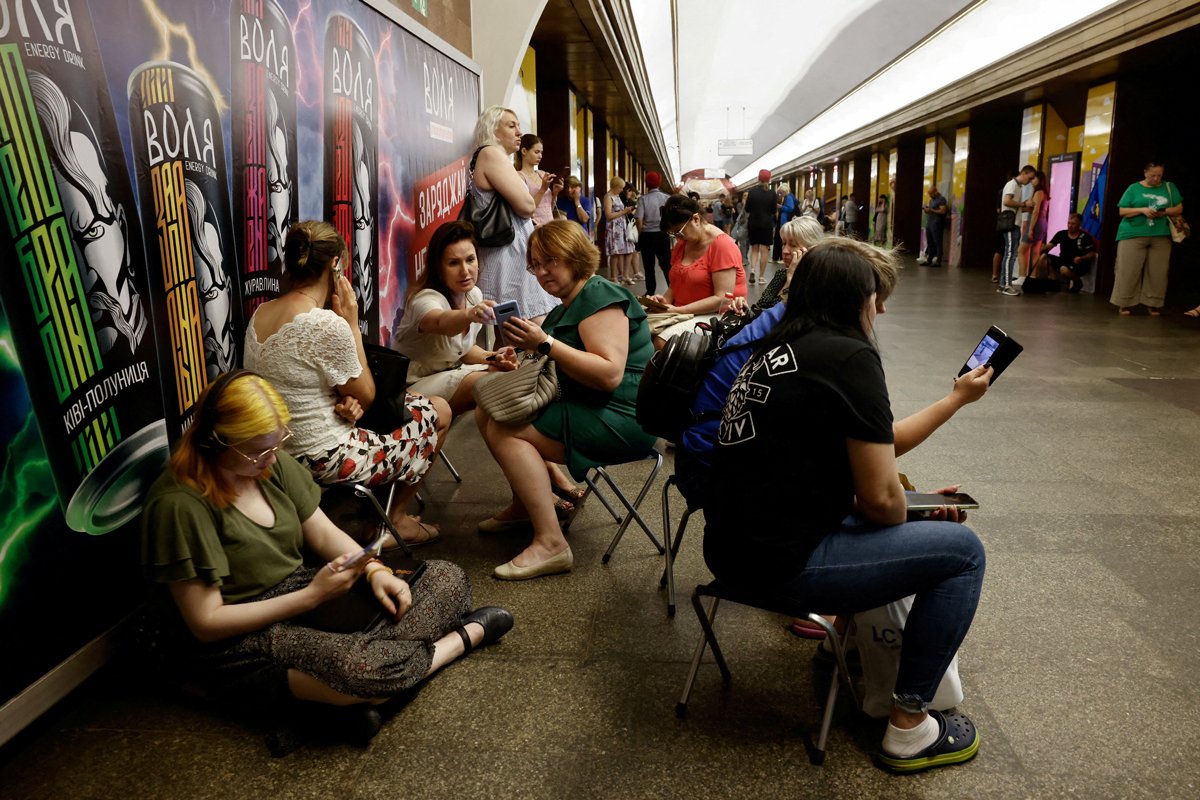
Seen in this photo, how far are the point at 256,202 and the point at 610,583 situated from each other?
6.78 ft

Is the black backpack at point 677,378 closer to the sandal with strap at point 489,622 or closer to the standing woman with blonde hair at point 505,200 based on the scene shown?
the sandal with strap at point 489,622

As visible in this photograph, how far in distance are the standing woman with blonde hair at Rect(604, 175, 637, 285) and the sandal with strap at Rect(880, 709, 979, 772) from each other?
486 inches

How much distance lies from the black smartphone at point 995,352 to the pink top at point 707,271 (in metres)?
2.68

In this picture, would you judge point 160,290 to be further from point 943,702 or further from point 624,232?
point 624,232

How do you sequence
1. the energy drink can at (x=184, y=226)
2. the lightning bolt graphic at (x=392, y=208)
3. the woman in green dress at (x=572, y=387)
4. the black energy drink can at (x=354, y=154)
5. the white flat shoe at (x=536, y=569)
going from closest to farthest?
the energy drink can at (x=184, y=226)
the woman in green dress at (x=572, y=387)
the white flat shoe at (x=536, y=569)
the black energy drink can at (x=354, y=154)
the lightning bolt graphic at (x=392, y=208)

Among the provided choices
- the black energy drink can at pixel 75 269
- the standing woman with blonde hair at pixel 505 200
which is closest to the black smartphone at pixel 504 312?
the black energy drink can at pixel 75 269

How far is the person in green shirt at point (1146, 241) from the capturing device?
10289mm

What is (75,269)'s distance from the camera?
2461 mm

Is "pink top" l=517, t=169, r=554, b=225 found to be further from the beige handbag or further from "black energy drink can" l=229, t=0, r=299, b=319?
the beige handbag

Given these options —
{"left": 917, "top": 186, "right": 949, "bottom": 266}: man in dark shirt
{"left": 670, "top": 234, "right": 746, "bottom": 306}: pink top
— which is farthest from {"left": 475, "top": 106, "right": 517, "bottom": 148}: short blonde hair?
{"left": 917, "top": 186, "right": 949, "bottom": 266}: man in dark shirt

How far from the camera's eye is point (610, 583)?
137 inches

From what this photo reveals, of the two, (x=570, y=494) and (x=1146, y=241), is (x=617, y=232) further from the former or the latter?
(x=570, y=494)

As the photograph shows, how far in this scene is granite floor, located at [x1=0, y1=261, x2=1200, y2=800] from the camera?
2266 mm

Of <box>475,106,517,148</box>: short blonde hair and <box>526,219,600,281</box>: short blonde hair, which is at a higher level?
<box>475,106,517,148</box>: short blonde hair
